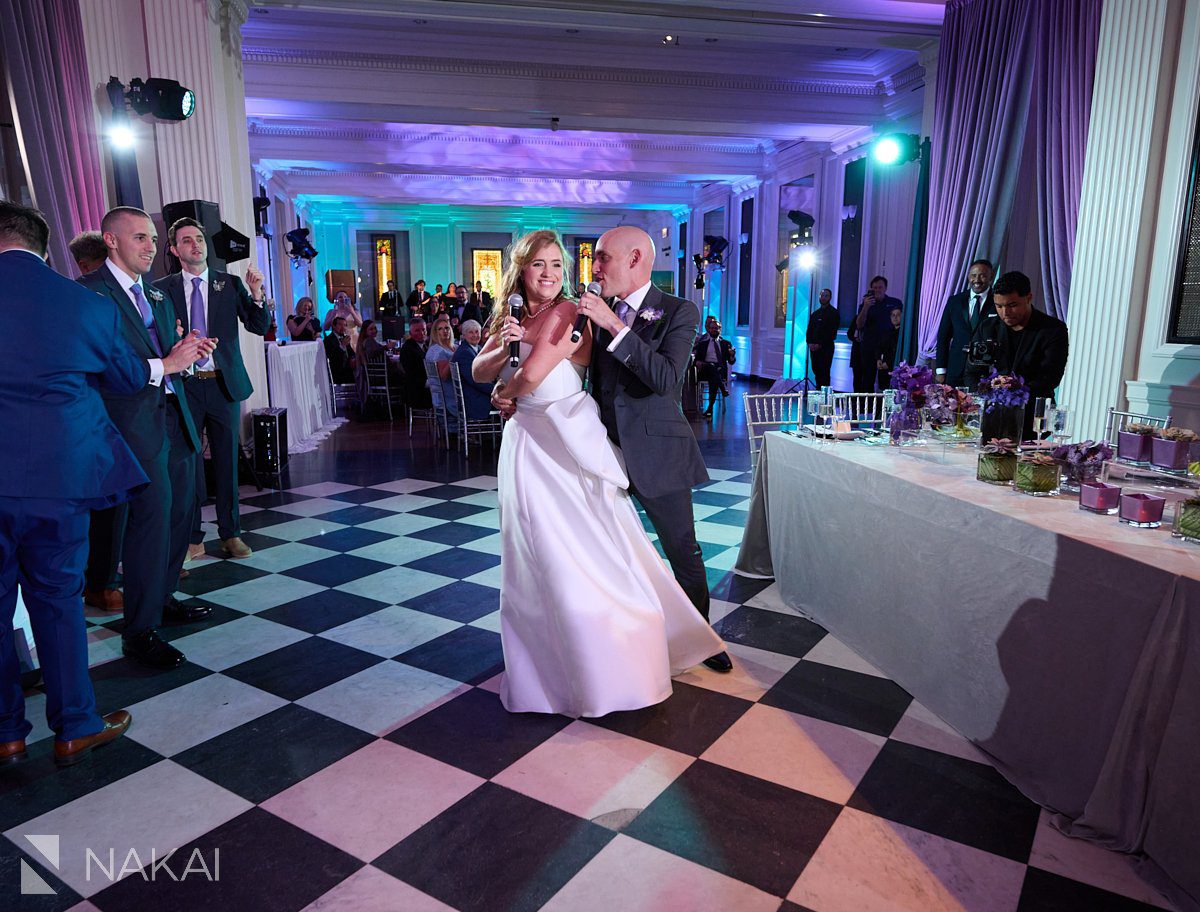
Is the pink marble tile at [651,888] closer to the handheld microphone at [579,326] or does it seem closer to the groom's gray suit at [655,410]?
the groom's gray suit at [655,410]

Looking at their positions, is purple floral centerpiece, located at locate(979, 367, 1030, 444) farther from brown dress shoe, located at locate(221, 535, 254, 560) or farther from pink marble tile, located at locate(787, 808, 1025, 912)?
brown dress shoe, located at locate(221, 535, 254, 560)

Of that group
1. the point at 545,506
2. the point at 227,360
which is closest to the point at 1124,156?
the point at 545,506

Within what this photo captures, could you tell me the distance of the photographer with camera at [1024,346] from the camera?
12.3ft

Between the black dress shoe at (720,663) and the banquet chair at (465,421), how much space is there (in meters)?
4.45

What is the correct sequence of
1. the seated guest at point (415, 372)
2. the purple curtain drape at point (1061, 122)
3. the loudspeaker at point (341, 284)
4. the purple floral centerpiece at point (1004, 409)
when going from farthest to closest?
the loudspeaker at point (341, 284)
the seated guest at point (415, 372)
the purple curtain drape at point (1061, 122)
the purple floral centerpiece at point (1004, 409)

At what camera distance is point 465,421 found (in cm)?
718

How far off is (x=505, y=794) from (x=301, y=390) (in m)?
6.45

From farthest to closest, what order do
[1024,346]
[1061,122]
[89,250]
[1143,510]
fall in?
1. [1061,122]
2. [1024,346]
3. [89,250]
4. [1143,510]

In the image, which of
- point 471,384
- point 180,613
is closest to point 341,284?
point 471,384

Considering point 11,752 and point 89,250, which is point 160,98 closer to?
point 89,250

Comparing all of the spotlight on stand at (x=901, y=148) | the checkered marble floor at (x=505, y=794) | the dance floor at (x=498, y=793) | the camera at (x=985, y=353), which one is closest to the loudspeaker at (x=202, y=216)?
the dance floor at (x=498, y=793)

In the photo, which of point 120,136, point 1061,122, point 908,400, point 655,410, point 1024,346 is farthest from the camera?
point 1061,122

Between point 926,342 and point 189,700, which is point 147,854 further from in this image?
point 926,342

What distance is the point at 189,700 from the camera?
9.04 feet
